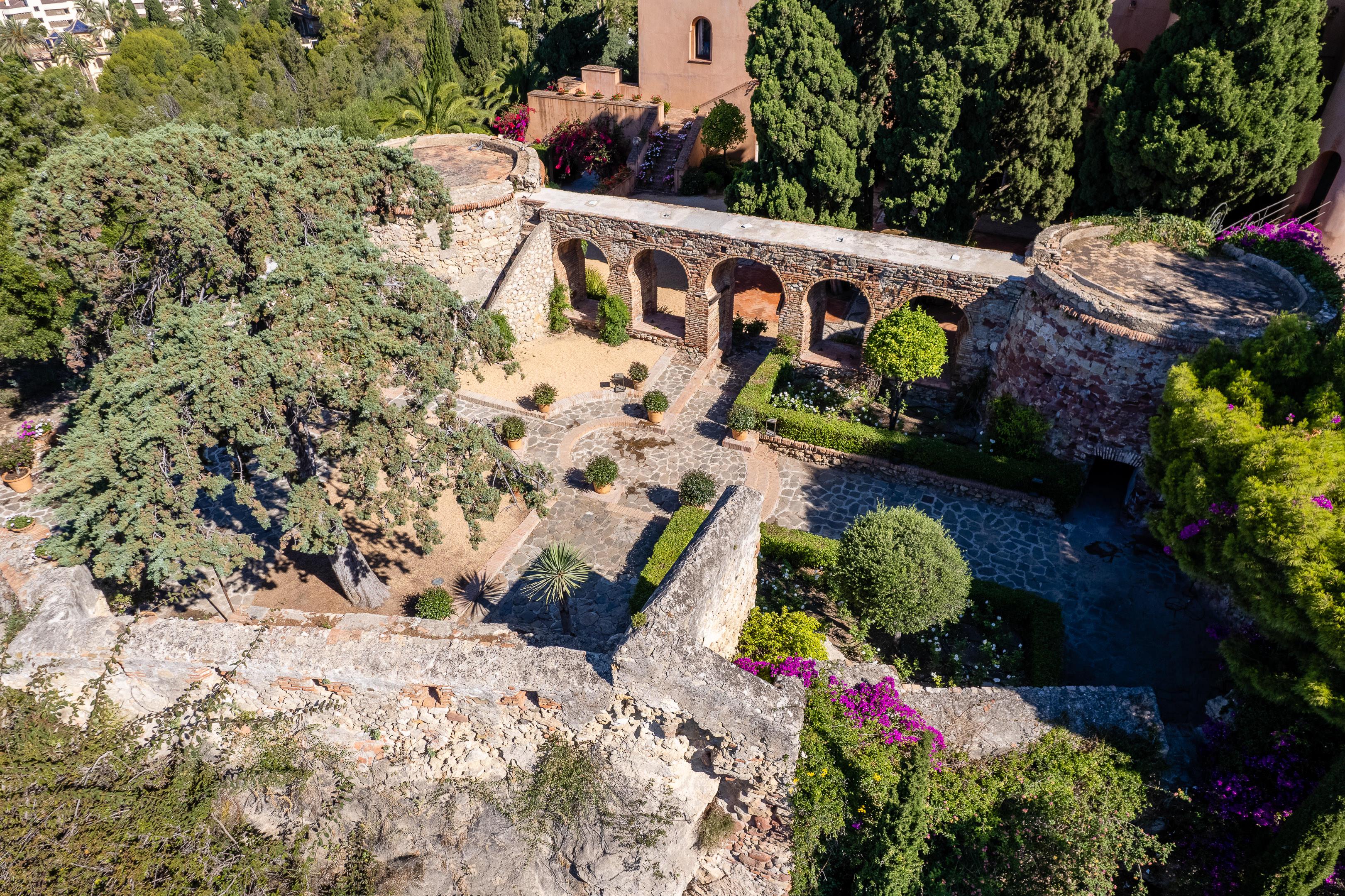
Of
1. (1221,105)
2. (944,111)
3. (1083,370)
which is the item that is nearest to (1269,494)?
(1083,370)

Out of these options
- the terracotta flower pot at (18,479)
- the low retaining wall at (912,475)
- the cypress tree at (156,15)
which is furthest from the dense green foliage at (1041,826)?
the cypress tree at (156,15)

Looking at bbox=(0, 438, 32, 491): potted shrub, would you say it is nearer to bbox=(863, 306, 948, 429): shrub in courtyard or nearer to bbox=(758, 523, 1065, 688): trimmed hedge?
bbox=(758, 523, 1065, 688): trimmed hedge

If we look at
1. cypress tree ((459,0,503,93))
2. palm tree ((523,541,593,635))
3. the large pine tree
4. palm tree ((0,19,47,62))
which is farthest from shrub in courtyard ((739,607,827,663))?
palm tree ((0,19,47,62))

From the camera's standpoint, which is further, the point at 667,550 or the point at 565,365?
the point at 565,365

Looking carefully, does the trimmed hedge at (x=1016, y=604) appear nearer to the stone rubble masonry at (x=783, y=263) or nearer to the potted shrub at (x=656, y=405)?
the potted shrub at (x=656, y=405)

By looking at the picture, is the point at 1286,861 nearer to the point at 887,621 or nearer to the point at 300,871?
the point at 887,621

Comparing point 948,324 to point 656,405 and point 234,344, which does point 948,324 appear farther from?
point 234,344
